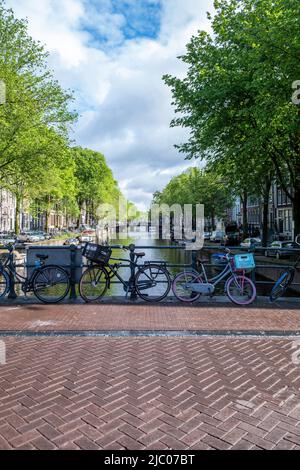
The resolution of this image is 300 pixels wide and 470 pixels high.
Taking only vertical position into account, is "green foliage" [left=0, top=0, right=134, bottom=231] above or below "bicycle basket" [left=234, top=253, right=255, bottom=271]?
above

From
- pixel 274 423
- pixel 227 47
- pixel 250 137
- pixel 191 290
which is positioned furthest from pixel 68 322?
pixel 227 47

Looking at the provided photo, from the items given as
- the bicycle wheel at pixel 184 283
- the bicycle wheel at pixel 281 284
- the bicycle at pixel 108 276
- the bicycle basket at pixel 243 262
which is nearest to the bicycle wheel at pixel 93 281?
the bicycle at pixel 108 276

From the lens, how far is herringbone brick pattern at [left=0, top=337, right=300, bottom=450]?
2959mm

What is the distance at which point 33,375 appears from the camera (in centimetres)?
423

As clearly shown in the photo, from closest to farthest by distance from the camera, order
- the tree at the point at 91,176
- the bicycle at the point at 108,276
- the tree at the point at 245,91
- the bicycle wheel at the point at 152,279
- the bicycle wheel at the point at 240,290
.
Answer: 1. the bicycle wheel at the point at 240,290
2. the bicycle at the point at 108,276
3. the bicycle wheel at the point at 152,279
4. the tree at the point at 245,91
5. the tree at the point at 91,176

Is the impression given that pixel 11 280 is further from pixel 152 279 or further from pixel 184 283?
pixel 184 283

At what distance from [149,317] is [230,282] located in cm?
217

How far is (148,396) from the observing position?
3.70 metres

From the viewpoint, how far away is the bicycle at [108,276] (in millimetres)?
8344

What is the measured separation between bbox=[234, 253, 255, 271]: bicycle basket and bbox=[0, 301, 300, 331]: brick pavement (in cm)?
82

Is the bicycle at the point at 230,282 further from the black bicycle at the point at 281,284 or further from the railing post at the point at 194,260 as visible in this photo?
the black bicycle at the point at 281,284

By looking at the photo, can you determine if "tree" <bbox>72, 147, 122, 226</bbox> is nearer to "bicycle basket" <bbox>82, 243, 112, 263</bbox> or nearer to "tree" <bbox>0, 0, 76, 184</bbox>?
"tree" <bbox>0, 0, 76, 184</bbox>

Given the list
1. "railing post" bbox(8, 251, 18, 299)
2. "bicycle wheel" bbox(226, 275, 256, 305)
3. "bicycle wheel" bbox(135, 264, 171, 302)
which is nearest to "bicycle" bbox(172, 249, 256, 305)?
"bicycle wheel" bbox(226, 275, 256, 305)

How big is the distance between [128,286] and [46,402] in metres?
5.07
